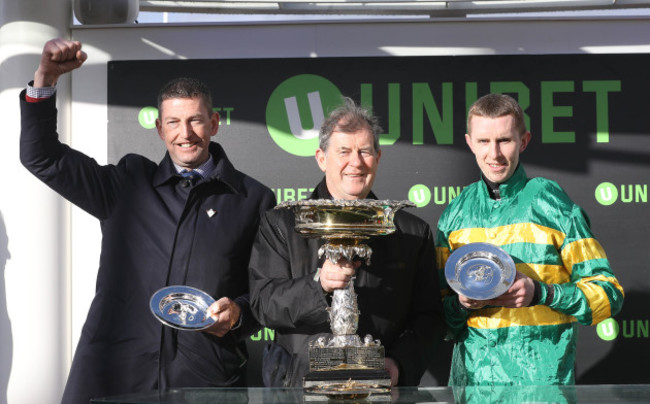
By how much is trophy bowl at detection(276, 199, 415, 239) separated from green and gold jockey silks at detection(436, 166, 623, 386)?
734 millimetres

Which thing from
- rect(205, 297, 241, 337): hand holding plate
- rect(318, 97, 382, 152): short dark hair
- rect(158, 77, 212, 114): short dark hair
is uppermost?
rect(158, 77, 212, 114): short dark hair

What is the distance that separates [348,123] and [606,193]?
Answer: 2.45 metres

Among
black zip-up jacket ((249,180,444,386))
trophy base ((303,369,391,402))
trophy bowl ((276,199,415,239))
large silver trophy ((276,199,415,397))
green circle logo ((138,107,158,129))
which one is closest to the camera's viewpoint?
trophy base ((303,369,391,402))

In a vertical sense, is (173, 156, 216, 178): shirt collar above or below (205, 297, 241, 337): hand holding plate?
above

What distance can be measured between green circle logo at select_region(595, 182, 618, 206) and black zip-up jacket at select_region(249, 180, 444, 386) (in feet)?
6.95

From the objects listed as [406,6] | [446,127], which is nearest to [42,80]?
[446,127]

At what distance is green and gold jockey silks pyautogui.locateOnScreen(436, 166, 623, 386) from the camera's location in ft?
11.5

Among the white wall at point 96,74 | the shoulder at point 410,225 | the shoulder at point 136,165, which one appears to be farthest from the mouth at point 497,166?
the white wall at point 96,74

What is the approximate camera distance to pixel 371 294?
135 inches

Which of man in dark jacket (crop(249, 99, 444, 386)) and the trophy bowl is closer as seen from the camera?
the trophy bowl

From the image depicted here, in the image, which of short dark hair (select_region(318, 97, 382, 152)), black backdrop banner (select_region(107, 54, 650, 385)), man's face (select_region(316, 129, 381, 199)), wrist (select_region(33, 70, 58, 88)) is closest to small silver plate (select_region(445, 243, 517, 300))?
man's face (select_region(316, 129, 381, 199))

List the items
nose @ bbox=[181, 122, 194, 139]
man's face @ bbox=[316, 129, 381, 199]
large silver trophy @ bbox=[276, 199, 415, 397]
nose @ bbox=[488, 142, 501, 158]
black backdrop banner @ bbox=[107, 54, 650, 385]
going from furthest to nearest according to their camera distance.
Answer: black backdrop banner @ bbox=[107, 54, 650, 385] → nose @ bbox=[181, 122, 194, 139] → nose @ bbox=[488, 142, 501, 158] → man's face @ bbox=[316, 129, 381, 199] → large silver trophy @ bbox=[276, 199, 415, 397]

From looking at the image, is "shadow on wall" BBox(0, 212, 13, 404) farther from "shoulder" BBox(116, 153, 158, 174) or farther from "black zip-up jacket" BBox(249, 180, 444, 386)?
"black zip-up jacket" BBox(249, 180, 444, 386)

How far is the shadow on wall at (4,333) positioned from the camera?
5.27 m
